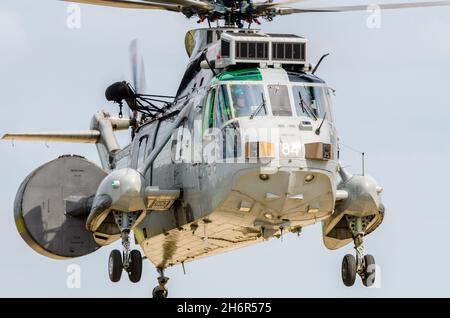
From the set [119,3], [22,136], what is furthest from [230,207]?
[22,136]

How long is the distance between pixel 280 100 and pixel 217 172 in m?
2.09

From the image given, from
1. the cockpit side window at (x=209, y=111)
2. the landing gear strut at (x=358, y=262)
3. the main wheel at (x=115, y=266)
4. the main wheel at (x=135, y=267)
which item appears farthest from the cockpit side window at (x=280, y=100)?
the main wheel at (x=115, y=266)

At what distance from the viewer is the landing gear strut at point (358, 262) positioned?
37.0m

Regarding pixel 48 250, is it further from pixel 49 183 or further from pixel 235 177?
pixel 235 177

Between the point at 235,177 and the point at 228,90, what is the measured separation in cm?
213

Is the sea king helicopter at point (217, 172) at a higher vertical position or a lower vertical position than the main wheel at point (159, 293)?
higher

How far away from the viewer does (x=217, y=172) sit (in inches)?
1344

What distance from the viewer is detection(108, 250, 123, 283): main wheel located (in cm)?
3656

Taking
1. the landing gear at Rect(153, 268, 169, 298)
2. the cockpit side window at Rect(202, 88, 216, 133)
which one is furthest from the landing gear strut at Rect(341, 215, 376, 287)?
the landing gear at Rect(153, 268, 169, 298)

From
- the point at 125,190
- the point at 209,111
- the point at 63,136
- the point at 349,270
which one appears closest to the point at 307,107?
the point at 209,111

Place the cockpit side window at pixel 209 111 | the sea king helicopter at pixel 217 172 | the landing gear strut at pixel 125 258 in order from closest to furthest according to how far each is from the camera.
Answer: the sea king helicopter at pixel 217 172, the cockpit side window at pixel 209 111, the landing gear strut at pixel 125 258

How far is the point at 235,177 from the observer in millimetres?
33406

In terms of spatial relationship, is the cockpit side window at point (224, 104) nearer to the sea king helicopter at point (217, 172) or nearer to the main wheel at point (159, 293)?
the sea king helicopter at point (217, 172)

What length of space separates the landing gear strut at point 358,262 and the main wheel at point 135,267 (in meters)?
4.88
